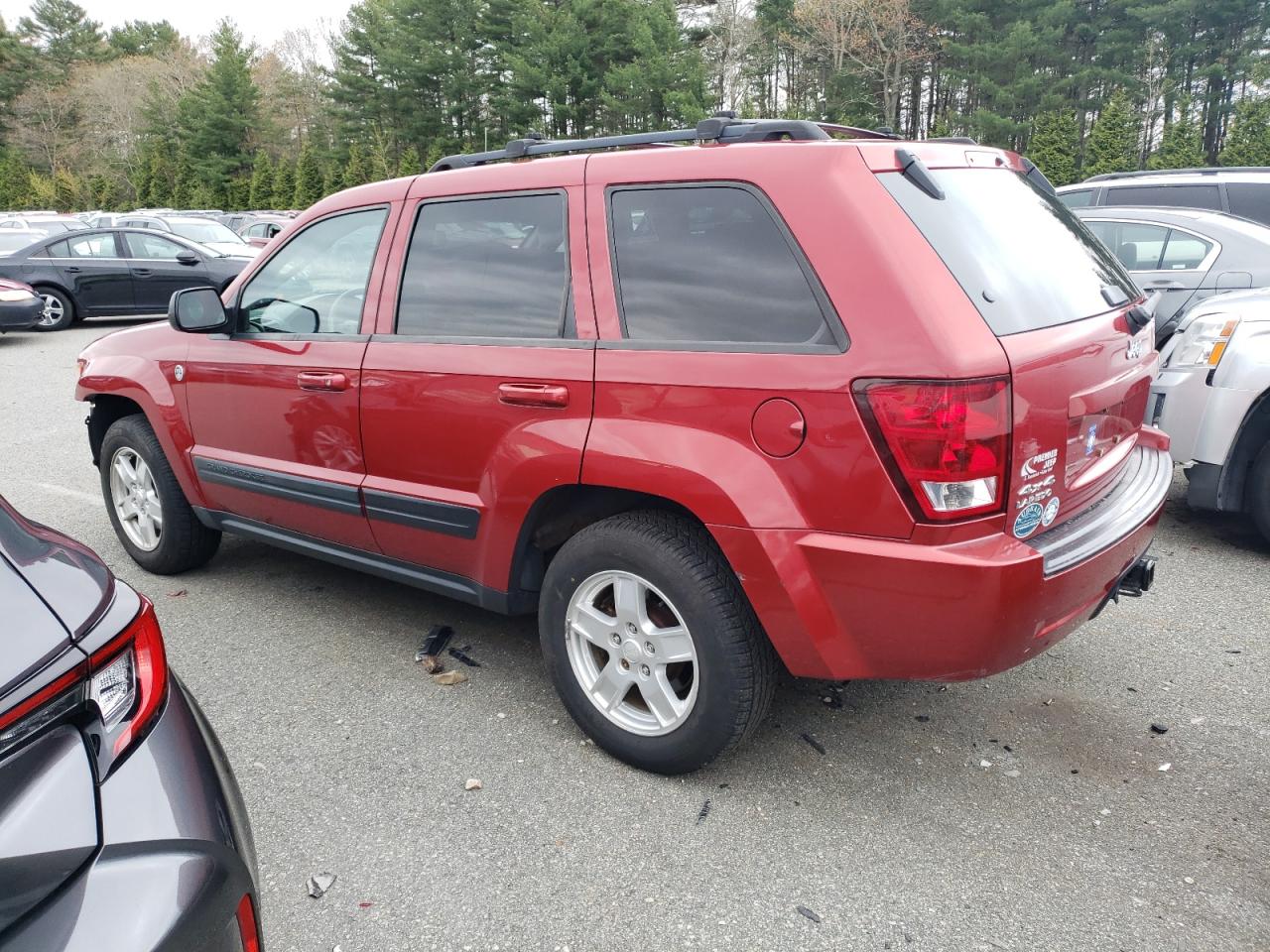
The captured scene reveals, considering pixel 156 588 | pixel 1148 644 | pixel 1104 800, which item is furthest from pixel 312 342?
pixel 1148 644

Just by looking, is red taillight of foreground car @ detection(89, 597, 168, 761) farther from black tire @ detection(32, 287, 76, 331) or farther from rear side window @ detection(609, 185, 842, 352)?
black tire @ detection(32, 287, 76, 331)

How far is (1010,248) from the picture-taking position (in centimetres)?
274

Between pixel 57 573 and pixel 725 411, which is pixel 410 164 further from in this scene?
pixel 57 573

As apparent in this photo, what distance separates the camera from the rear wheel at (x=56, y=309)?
14453 millimetres

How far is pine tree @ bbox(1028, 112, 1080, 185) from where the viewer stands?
30.5m

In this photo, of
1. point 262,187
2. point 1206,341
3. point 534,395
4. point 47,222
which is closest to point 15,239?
point 47,222

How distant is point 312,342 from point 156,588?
173cm

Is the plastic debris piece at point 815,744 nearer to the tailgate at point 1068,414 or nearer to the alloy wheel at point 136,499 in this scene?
the tailgate at point 1068,414

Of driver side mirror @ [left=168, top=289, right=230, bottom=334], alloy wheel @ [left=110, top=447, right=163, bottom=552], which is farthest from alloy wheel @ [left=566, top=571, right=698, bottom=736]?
alloy wheel @ [left=110, top=447, right=163, bottom=552]

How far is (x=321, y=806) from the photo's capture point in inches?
111

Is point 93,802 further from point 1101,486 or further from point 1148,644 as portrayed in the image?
point 1148,644

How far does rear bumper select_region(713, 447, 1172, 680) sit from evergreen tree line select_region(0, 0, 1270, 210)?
28671 millimetres

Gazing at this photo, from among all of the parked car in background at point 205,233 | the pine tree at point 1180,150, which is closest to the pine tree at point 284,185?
the parked car in background at point 205,233

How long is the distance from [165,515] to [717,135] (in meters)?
3.17
